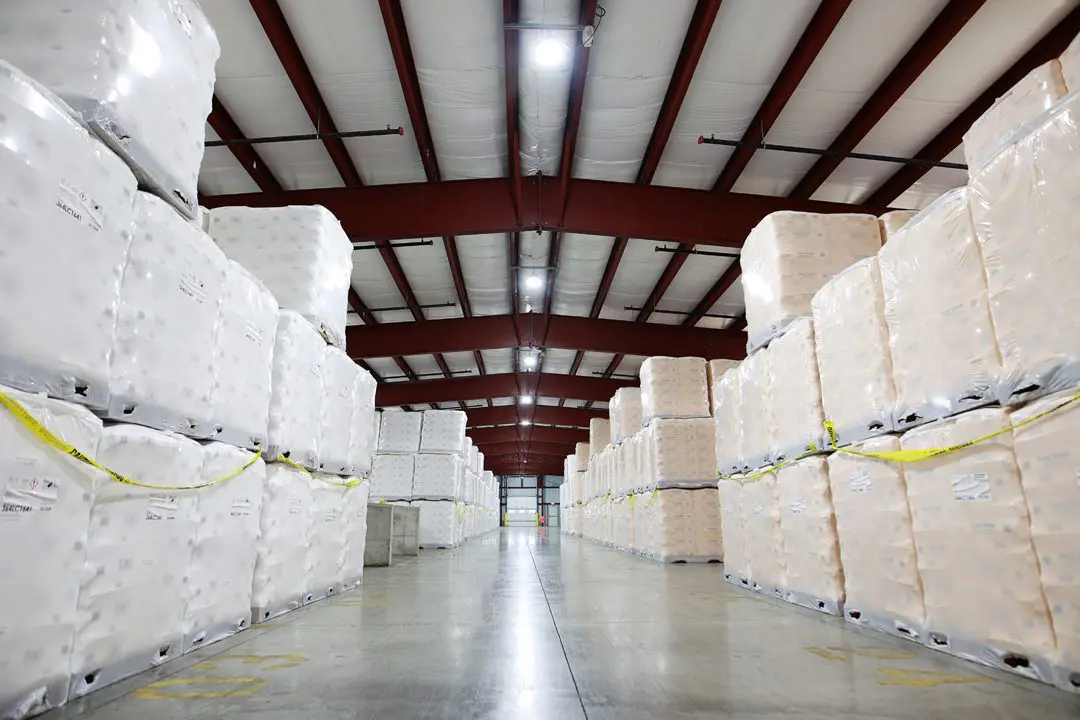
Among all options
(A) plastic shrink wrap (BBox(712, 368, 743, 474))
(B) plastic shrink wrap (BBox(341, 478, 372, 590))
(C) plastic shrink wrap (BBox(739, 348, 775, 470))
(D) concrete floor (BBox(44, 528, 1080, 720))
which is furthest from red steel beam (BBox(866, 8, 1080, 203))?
(B) plastic shrink wrap (BBox(341, 478, 372, 590))

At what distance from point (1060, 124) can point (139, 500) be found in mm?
4086

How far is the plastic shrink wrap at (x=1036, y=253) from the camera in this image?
2193mm

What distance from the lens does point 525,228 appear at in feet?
25.6

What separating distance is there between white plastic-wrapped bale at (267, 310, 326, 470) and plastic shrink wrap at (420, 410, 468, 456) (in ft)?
26.1

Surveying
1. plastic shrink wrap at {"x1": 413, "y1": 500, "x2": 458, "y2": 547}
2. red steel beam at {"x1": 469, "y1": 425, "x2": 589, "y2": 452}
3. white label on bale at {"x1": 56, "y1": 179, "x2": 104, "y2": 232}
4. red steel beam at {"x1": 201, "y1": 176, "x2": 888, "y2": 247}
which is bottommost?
plastic shrink wrap at {"x1": 413, "y1": 500, "x2": 458, "y2": 547}

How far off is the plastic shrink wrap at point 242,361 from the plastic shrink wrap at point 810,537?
383 cm

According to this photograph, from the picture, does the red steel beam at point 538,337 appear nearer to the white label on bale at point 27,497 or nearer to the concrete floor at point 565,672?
the concrete floor at point 565,672

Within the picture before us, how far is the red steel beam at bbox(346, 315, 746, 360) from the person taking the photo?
1237 centimetres

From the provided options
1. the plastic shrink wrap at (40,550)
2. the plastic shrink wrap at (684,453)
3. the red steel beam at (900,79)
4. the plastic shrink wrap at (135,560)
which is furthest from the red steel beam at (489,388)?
the plastic shrink wrap at (40,550)

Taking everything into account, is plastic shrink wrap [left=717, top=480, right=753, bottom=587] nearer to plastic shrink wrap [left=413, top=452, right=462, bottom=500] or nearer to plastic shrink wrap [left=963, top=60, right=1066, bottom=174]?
plastic shrink wrap [left=963, top=60, right=1066, bottom=174]

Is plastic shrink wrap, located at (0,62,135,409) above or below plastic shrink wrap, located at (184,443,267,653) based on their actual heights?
above

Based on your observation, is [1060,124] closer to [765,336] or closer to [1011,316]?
[1011,316]

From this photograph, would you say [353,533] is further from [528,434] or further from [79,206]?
[528,434]

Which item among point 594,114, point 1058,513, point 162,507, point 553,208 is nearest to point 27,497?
point 162,507
